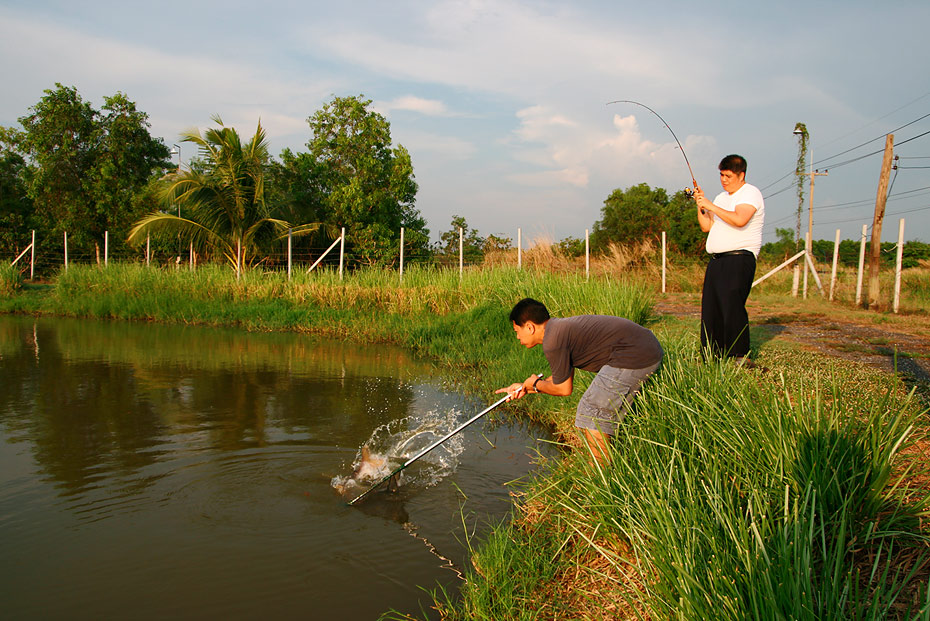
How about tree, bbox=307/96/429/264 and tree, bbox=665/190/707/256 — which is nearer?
tree, bbox=307/96/429/264

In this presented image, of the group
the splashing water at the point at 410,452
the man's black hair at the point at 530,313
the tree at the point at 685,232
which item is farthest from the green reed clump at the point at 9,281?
the tree at the point at 685,232

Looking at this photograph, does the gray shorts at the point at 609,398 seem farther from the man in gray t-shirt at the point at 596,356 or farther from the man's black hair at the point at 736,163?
the man's black hair at the point at 736,163

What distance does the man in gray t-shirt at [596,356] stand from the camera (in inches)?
155

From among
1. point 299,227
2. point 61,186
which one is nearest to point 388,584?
point 299,227

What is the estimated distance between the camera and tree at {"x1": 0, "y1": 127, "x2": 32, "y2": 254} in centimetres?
2564

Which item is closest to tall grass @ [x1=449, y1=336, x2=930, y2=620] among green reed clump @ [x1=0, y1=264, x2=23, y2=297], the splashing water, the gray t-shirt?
the gray t-shirt

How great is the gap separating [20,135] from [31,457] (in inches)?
1082

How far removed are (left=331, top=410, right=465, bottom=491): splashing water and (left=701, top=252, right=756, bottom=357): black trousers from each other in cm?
238

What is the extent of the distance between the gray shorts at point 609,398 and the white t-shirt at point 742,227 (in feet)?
5.48

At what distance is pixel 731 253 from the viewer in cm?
514

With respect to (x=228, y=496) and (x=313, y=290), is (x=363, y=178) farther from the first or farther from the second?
(x=228, y=496)

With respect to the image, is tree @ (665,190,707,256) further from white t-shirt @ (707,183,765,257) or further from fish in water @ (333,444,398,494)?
fish in water @ (333,444,398,494)

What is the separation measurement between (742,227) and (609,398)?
2.05m

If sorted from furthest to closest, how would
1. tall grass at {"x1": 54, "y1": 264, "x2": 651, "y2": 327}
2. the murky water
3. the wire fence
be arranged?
the wire fence
tall grass at {"x1": 54, "y1": 264, "x2": 651, "y2": 327}
the murky water
